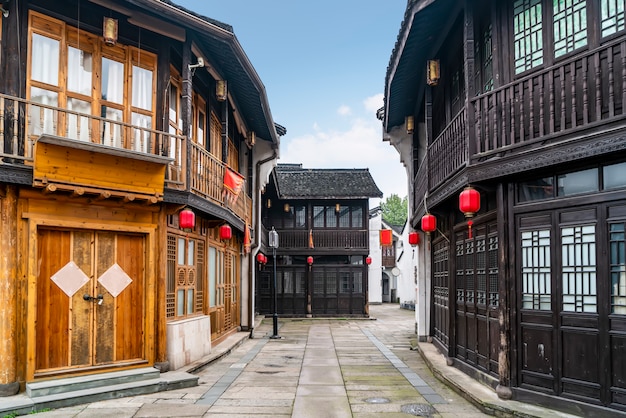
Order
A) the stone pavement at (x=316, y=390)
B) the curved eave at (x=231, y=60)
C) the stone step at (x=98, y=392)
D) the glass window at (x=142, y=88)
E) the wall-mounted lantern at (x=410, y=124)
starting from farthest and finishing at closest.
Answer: the wall-mounted lantern at (x=410, y=124) → the glass window at (x=142, y=88) → the curved eave at (x=231, y=60) → the stone pavement at (x=316, y=390) → the stone step at (x=98, y=392)

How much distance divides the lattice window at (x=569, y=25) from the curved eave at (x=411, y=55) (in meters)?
2.07

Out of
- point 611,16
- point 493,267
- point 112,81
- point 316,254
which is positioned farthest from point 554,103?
point 316,254

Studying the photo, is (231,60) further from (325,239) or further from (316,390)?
(325,239)

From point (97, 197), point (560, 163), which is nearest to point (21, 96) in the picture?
point (97, 197)

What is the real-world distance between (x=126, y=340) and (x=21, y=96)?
167 inches

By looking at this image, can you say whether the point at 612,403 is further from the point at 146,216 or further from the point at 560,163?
the point at 146,216

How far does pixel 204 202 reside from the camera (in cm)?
1156

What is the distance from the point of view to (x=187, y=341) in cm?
1112

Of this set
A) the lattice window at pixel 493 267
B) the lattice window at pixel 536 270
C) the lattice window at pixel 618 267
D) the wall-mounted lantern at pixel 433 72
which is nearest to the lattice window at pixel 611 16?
the lattice window at pixel 618 267

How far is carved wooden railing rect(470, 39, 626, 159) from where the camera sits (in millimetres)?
6512

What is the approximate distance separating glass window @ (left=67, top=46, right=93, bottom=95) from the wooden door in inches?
91.2

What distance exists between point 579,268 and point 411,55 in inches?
242

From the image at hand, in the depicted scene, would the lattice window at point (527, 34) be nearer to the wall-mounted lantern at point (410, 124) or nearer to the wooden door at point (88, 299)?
the wooden door at point (88, 299)

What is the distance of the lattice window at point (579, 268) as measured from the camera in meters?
6.91
